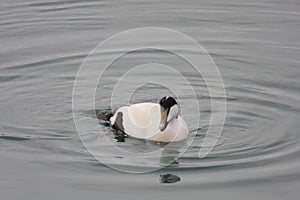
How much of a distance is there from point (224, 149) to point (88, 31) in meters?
6.98

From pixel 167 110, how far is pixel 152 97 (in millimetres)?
1914

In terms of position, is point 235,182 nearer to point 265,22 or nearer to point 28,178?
point 28,178

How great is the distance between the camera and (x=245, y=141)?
12070 millimetres

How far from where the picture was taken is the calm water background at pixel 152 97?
35.4 feet

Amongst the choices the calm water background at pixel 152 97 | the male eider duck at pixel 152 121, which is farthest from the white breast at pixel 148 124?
the calm water background at pixel 152 97

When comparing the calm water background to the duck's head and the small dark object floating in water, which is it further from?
the duck's head

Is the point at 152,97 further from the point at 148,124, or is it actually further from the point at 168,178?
the point at 168,178

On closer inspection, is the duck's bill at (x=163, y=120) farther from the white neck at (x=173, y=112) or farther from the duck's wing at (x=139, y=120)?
the duck's wing at (x=139, y=120)

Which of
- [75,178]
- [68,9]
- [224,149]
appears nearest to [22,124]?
[75,178]

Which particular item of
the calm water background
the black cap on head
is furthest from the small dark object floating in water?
the black cap on head

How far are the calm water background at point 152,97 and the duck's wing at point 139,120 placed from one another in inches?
9.5

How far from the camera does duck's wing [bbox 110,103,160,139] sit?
12703mm

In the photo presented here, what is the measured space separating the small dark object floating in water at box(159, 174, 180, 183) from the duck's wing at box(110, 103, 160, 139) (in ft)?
5.10

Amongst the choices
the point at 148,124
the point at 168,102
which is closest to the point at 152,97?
the point at 148,124
